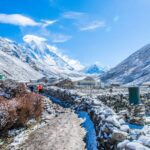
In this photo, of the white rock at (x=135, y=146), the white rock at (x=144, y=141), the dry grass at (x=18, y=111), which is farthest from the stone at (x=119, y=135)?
the dry grass at (x=18, y=111)

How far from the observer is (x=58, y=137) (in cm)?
1431

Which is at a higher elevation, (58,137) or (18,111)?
(18,111)

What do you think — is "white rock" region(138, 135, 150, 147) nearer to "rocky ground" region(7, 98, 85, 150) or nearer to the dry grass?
"rocky ground" region(7, 98, 85, 150)

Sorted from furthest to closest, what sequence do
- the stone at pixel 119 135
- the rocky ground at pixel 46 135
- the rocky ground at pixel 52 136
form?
the rocky ground at pixel 46 135 < the rocky ground at pixel 52 136 < the stone at pixel 119 135

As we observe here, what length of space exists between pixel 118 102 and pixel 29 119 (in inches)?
308

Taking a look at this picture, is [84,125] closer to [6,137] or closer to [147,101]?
[6,137]

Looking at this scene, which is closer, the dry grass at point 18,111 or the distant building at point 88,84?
the dry grass at point 18,111

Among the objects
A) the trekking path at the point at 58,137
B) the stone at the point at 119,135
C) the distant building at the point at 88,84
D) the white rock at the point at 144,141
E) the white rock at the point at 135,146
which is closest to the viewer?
the white rock at the point at 135,146

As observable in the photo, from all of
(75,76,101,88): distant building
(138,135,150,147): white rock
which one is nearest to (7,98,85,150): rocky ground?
(138,135,150,147): white rock

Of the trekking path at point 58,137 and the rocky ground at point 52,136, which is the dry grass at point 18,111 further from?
the trekking path at point 58,137

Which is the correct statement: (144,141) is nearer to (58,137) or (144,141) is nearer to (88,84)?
(58,137)

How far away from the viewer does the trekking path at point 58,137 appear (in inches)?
505

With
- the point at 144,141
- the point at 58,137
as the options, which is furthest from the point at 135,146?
the point at 58,137

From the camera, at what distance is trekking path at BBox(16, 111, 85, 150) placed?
12.8 m
